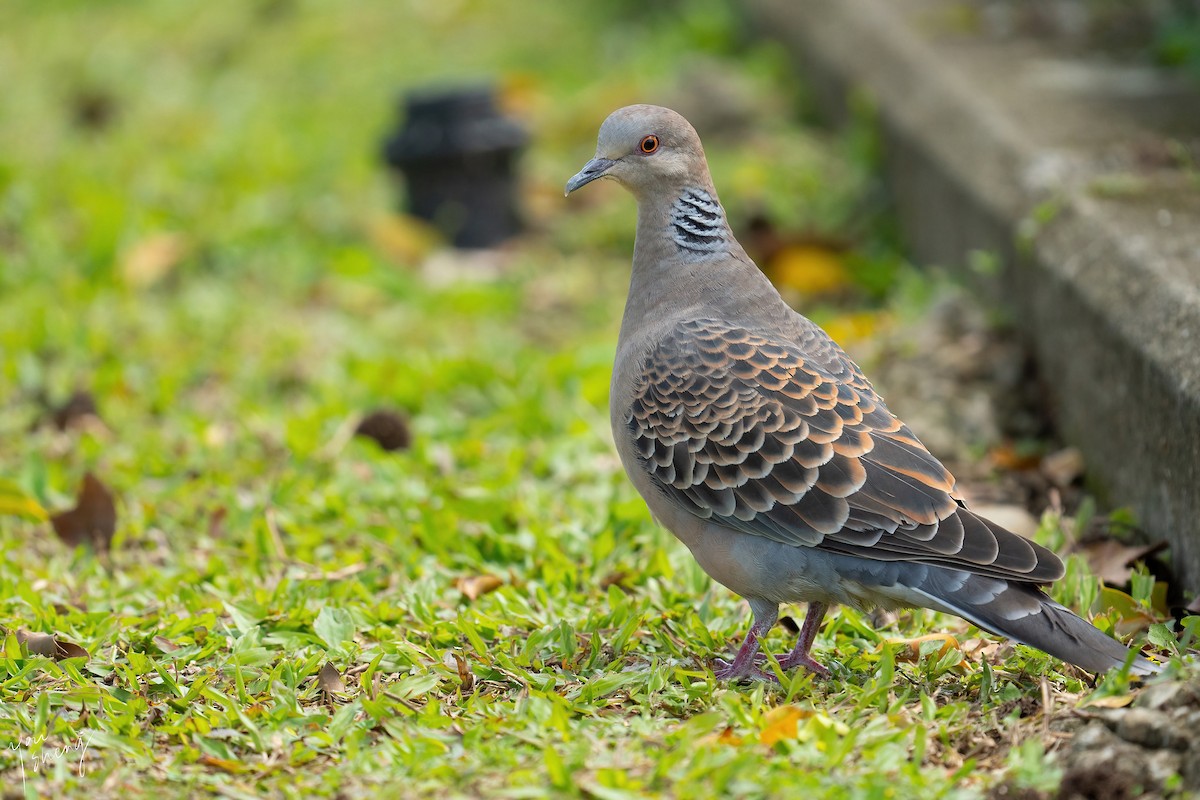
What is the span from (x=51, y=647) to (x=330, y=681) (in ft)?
2.47

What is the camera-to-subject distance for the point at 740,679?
138 inches

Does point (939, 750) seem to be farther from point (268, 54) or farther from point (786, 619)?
point (268, 54)

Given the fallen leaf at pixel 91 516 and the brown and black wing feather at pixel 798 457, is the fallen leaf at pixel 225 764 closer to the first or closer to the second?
the brown and black wing feather at pixel 798 457

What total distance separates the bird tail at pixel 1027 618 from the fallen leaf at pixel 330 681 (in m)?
1.42

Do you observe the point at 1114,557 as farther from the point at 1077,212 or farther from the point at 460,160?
the point at 460,160

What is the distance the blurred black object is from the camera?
306 inches

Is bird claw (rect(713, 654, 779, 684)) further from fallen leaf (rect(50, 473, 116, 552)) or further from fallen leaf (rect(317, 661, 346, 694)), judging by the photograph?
fallen leaf (rect(50, 473, 116, 552))

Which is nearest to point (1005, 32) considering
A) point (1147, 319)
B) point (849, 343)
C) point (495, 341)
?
point (849, 343)

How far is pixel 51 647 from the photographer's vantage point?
3.60 meters

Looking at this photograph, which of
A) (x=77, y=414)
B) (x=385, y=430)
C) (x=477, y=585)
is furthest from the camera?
(x=77, y=414)

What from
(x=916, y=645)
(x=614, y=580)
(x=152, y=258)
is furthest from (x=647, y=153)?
(x=152, y=258)

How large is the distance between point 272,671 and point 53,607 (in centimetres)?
81

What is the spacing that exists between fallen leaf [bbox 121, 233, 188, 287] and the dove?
3487 mm

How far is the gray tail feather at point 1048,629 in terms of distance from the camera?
307cm
